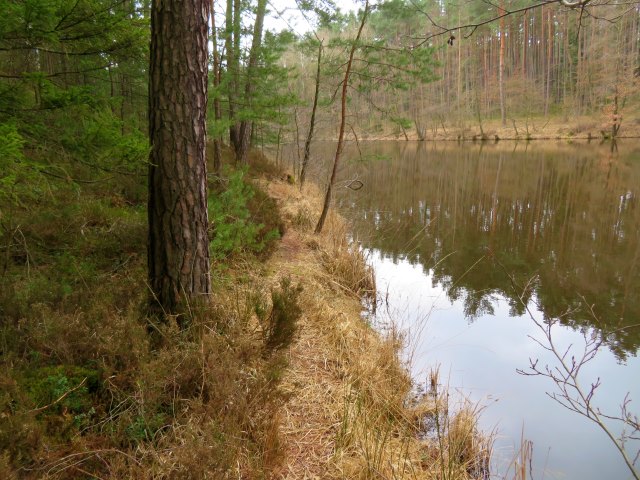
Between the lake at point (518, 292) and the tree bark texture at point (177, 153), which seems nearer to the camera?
the tree bark texture at point (177, 153)

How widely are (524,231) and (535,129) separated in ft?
102

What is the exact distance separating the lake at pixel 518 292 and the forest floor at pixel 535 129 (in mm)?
15345

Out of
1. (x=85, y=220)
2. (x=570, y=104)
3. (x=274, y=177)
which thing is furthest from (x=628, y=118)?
(x=85, y=220)

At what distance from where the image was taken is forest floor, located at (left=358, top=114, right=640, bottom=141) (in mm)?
31844

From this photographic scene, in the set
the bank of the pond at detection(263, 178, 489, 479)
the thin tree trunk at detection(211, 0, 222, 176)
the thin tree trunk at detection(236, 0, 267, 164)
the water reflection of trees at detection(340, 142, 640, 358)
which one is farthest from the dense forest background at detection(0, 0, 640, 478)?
the thin tree trunk at detection(236, 0, 267, 164)

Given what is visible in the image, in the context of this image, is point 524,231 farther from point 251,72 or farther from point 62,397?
point 62,397

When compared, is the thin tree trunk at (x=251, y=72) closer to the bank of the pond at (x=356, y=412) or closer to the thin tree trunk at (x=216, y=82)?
the thin tree trunk at (x=216, y=82)

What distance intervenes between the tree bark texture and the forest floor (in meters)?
25.8

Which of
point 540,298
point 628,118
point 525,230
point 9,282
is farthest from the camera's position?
point 628,118

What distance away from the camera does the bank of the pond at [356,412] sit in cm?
252

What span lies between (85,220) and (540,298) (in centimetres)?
630

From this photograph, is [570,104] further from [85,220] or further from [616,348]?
[85,220]

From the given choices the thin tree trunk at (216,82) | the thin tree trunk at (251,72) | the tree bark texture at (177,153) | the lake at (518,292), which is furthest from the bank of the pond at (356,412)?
the thin tree trunk at (251,72)

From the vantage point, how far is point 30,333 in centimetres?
244
